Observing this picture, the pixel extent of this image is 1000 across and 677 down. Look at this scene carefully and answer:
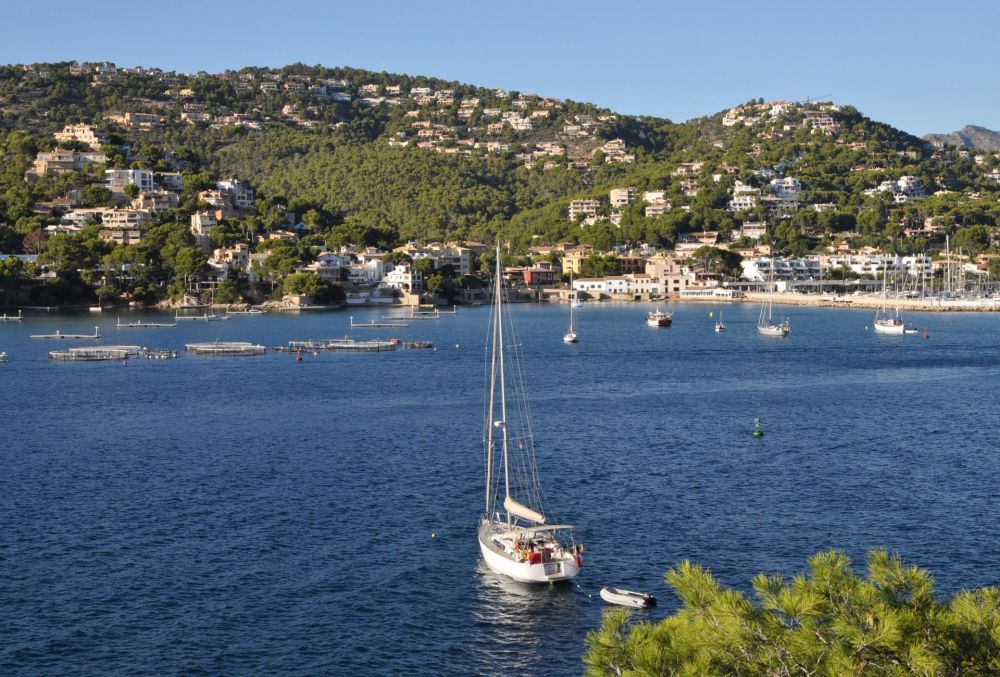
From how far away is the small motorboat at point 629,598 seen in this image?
2106 centimetres

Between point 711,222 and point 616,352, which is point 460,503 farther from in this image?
Answer: point 711,222

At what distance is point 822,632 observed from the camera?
34.7ft

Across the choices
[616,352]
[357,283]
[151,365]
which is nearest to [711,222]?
[357,283]

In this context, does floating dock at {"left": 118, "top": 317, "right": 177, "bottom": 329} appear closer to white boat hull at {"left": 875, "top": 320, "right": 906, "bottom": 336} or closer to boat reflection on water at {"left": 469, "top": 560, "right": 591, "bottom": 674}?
white boat hull at {"left": 875, "top": 320, "right": 906, "bottom": 336}

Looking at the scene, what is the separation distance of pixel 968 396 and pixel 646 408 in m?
14.5

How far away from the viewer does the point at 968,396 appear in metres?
48.4

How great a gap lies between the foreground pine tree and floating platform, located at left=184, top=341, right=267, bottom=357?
188 ft

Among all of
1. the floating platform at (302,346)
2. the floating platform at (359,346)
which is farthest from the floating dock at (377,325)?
the floating platform at (302,346)

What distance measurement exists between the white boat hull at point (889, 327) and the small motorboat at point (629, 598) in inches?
2563

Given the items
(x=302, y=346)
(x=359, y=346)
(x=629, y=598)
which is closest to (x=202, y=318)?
(x=302, y=346)

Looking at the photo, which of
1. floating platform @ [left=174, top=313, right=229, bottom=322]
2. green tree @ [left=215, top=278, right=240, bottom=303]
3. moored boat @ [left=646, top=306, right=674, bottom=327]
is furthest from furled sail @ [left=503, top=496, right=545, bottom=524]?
green tree @ [left=215, top=278, right=240, bottom=303]

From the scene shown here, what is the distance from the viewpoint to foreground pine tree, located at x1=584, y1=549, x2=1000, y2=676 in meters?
10.0

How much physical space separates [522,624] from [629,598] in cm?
208

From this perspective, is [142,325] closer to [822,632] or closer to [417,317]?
[417,317]
